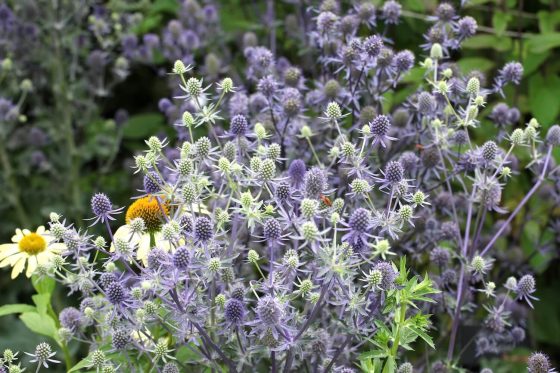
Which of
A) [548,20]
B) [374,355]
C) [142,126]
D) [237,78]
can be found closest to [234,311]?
[374,355]

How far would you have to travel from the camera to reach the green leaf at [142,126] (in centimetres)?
254

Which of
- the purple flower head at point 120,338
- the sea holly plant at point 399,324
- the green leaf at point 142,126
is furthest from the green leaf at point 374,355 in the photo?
the green leaf at point 142,126

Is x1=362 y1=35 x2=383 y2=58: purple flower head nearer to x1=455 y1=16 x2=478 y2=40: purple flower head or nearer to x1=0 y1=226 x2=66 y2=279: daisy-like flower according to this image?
x1=455 y1=16 x2=478 y2=40: purple flower head

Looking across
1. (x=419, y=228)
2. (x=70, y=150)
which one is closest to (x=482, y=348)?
(x=419, y=228)

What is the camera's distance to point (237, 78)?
2.17 meters

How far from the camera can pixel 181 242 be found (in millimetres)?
1163

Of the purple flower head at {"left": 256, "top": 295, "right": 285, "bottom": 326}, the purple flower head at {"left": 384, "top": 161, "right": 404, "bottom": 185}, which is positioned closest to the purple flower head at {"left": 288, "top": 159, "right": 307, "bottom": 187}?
the purple flower head at {"left": 384, "top": 161, "right": 404, "bottom": 185}

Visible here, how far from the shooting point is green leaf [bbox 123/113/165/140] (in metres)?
2.54

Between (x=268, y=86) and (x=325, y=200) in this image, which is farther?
(x=268, y=86)

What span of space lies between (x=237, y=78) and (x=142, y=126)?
503mm

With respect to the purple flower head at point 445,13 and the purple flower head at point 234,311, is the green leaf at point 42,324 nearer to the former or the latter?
the purple flower head at point 234,311

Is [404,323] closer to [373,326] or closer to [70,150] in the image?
[373,326]

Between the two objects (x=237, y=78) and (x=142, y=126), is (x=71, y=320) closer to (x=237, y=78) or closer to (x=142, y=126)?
(x=237, y=78)

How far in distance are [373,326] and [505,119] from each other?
62 cm
